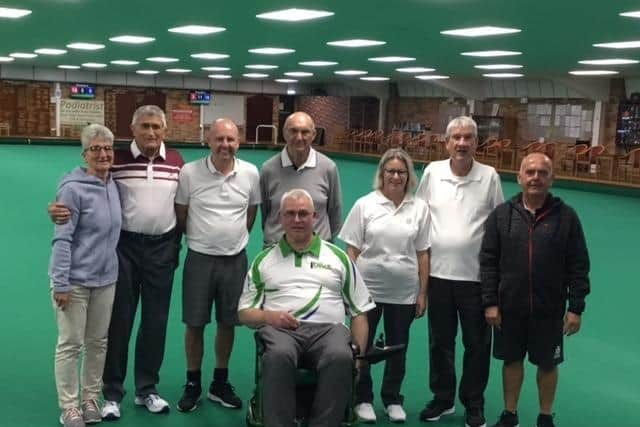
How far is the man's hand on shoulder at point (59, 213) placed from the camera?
321 cm

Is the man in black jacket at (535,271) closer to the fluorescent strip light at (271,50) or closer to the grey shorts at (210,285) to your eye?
the grey shorts at (210,285)

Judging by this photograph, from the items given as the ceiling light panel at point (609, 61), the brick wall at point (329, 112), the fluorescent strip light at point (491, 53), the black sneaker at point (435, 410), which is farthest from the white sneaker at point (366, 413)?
the brick wall at point (329, 112)

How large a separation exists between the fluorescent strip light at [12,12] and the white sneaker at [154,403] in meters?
7.73

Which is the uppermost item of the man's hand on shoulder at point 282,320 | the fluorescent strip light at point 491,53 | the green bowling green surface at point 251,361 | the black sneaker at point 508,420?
the fluorescent strip light at point 491,53

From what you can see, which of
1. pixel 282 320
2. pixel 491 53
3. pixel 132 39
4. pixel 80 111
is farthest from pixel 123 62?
pixel 282 320

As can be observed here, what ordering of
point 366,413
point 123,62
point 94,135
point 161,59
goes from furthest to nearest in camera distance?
point 123,62 → point 161,59 → point 366,413 → point 94,135

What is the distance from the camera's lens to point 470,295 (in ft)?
11.6

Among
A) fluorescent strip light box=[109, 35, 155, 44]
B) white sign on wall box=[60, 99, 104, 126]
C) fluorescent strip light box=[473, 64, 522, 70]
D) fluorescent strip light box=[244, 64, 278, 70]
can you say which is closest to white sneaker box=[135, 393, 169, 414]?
fluorescent strip light box=[109, 35, 155, 44]

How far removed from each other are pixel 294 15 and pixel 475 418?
693cm

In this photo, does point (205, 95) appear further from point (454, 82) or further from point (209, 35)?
point (209, 35)

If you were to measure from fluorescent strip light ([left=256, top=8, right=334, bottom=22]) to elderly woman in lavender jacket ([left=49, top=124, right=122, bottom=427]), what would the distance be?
603 centimetres

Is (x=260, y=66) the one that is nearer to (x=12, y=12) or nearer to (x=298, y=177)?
(x=12, y=12)

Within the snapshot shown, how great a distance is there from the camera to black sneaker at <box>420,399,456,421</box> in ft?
12.1

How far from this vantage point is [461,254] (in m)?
3.53
